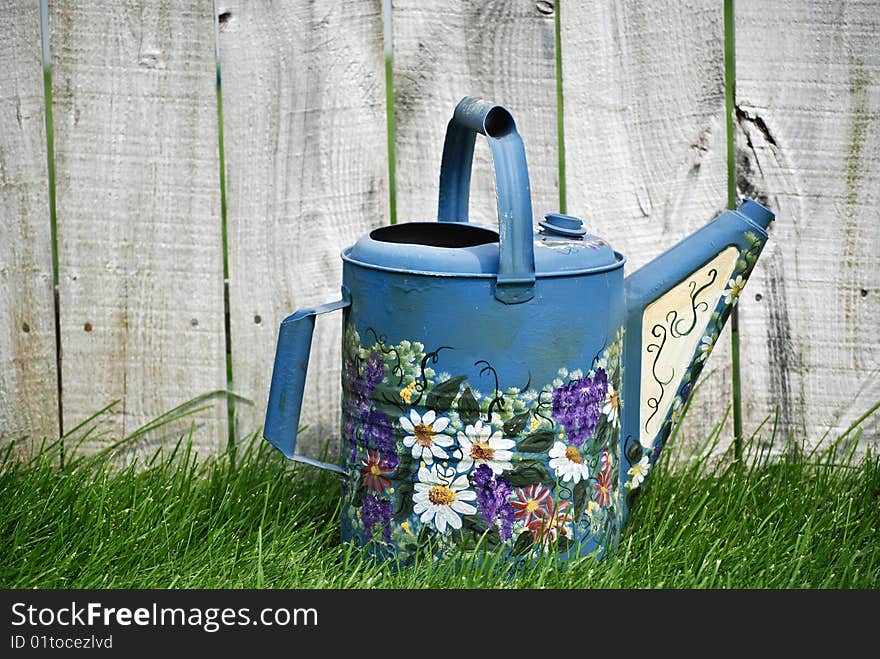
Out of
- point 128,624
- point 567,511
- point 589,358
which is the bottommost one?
point 128,624

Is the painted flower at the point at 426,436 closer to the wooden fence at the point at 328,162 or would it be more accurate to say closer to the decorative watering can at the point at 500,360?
the decorative watering can at the point at 500,360

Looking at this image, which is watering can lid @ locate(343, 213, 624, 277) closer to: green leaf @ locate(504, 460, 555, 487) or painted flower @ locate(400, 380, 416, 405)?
painted flower @ locate(400, 380, 416, 405)

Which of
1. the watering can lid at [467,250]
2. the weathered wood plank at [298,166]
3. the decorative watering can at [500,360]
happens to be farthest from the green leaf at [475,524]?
the weathered wood plank at [298,166]

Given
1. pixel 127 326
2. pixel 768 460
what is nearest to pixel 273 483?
pixel 127 326

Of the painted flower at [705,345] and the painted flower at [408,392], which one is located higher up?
the painted flower at [705,345]

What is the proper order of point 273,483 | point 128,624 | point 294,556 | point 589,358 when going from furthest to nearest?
point 273,483, point 294,556, point 589,358, point 128,624

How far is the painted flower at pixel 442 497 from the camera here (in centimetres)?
166

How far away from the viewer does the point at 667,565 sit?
176 centimetres

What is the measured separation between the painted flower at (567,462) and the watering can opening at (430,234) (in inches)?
13.5

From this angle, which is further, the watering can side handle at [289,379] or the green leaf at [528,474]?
the watering can side handle at [289,379]

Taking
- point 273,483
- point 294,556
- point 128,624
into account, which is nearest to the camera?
point 128,624

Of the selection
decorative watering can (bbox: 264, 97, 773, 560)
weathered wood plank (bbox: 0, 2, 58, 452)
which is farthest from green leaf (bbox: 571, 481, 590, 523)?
weathered wood plank (bbox: 0, 2, 58, 452)

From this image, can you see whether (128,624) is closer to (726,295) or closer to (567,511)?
(567,511)

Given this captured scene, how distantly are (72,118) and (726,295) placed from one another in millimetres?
1162
